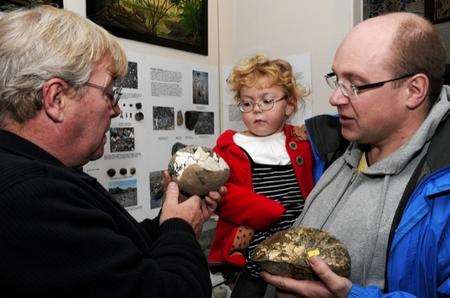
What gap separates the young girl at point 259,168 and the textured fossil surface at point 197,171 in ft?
0.73

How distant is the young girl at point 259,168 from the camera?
1.36m

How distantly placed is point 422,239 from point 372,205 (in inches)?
6.9

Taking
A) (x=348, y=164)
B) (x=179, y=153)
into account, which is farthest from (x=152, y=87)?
(x=348, y=164)

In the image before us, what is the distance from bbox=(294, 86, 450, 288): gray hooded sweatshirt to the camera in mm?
978

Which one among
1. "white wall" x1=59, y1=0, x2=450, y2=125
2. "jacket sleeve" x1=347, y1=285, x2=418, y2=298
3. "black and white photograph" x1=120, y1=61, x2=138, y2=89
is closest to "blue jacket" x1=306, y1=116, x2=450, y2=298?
"jacket sleeve" x1=347, y1=285, x2=418, y2=298

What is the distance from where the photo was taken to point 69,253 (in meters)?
0.67

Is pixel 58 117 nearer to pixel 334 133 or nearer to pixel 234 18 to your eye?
pixel 334 133

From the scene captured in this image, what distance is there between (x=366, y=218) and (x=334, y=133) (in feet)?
1.25

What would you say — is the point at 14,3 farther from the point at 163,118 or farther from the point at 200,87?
the point at 200,87

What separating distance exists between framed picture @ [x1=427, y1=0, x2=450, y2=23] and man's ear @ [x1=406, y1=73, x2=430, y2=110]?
98 centimetres

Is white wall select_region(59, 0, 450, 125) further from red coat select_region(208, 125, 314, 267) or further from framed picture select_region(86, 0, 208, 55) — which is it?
red coat select_region(208, 125, 314, 267)

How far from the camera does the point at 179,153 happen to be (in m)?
1.14

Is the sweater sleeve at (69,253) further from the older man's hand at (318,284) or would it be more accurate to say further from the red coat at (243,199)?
the red coat at (243,199)

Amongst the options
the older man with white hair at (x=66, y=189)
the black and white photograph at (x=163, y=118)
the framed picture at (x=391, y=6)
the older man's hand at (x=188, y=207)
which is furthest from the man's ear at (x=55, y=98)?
the framed picture at (x=391, y=6)
